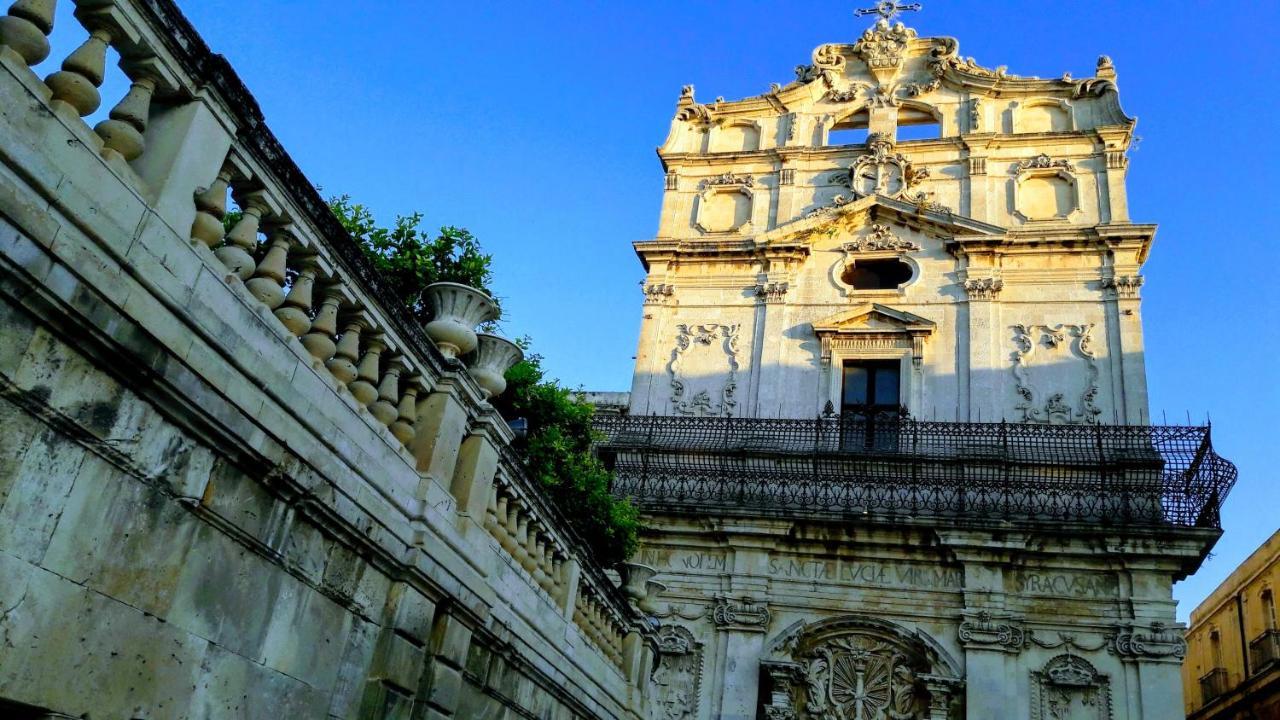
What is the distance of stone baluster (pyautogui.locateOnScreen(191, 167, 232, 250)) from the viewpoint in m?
4.35

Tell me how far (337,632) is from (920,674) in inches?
493

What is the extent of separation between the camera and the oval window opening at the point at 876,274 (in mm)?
20659

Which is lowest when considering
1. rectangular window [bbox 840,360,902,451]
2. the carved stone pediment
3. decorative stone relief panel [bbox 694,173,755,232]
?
rectangular window [bbox 840,360,902,451]

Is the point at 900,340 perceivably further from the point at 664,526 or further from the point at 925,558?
the point at 664,526

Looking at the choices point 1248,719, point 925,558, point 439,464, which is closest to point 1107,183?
point 925,558

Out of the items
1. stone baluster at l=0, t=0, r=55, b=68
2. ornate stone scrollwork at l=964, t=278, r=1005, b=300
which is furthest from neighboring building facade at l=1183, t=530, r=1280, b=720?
stone baluster at l=0, t=0, r=55, b=68

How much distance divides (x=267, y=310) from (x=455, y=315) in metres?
2.23

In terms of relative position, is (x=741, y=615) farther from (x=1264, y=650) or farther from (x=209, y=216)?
(x=1264, y=650)

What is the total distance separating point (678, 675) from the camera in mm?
16266

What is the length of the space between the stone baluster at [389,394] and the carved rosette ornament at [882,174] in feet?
55.1

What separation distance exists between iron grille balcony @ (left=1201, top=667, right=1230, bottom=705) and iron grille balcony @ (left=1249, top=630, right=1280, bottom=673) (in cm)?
164

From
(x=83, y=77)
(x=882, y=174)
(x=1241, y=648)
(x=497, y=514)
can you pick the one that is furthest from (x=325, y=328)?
(x=1241, y=648)

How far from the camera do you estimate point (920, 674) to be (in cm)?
1565

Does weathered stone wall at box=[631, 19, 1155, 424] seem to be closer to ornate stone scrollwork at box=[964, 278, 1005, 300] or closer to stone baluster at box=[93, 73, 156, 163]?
ornate stone scrollwork at box=[964, 278, 1005, 300]
